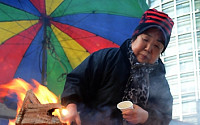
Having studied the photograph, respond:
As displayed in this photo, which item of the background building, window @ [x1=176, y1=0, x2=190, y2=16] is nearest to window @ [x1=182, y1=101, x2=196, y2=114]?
the background building

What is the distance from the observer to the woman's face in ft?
9.25

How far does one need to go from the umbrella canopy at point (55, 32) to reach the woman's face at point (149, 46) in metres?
1.69

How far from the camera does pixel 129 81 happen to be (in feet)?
9.35

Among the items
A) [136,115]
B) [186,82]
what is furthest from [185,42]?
[136,115]

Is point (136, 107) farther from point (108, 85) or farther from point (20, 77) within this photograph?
point (20, 77)

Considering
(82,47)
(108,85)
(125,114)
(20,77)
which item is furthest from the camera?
(82,47)

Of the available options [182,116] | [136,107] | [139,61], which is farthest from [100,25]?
[182,116]

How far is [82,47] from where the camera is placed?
4.78m

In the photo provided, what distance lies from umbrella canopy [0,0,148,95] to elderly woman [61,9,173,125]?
5.50 feet

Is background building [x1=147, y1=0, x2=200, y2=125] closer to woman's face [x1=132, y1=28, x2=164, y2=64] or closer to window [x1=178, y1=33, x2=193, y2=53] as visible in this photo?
window [x1=178, y1=33, x2=193, y2=53]

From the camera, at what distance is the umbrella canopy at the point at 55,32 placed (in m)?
4.50

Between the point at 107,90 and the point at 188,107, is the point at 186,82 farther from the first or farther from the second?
the point at 107,90

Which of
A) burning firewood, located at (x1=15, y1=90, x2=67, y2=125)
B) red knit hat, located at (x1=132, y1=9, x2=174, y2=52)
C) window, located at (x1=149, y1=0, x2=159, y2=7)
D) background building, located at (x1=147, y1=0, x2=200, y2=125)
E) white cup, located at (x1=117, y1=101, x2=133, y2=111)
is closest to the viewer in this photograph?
burning firewood, located at (x1=15, y1=90, x2=67, y2=125)

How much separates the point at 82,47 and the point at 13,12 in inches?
38.1
